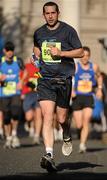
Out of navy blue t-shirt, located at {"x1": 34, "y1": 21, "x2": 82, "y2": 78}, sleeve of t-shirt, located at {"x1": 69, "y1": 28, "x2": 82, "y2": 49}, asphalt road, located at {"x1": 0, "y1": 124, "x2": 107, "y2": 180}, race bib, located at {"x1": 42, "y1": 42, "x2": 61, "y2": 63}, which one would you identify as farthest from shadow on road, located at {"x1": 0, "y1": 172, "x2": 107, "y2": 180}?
sleeve of t-shirt, located at {"x1": 69, "y1": 28, "x2": 82, "y2": 49}

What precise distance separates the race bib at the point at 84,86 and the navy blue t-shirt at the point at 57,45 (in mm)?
4108

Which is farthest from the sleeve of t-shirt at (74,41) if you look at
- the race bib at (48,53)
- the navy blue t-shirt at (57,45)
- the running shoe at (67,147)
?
the running shoe at (67,147)

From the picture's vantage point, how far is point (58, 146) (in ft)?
49.1

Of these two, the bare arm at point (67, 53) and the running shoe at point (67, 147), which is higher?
the bare arm at point (67, 53)

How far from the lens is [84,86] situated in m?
14.6

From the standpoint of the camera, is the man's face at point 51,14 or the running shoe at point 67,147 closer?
the man's face at point 51,14

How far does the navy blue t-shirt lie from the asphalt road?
3.74 ft

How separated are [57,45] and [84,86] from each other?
4.26m

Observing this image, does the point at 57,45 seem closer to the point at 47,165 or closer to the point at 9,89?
the point at 47,165

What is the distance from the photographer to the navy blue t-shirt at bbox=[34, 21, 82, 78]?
34.1 feet

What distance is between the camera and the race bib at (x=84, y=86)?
1458cm

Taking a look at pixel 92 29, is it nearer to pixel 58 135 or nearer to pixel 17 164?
pixel 58 135

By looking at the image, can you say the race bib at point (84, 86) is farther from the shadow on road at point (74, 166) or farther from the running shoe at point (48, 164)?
the running shoe at point (48, 164)

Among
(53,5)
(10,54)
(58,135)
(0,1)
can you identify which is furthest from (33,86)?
(0,1)
